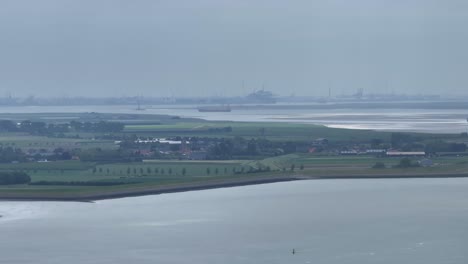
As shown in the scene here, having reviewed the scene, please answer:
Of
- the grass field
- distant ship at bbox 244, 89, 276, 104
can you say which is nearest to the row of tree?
the grass field

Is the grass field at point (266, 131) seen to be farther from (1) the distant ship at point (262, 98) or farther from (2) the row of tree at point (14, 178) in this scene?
(1) the distant ship at point (262, 98)

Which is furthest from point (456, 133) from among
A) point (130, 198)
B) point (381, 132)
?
point (130, 198)

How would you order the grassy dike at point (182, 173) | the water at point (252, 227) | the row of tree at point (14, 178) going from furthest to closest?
the row of tree at point (14, 178), the grassy dike at point (182, 173), the water at point (252, 227)

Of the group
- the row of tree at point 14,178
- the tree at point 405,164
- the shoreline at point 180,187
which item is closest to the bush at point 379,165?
the tree at point 405,164

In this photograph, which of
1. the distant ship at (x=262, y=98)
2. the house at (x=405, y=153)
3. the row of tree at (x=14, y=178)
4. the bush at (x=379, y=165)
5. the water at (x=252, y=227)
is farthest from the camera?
the distant ship at (x=262, y=98)

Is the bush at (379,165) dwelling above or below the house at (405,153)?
above

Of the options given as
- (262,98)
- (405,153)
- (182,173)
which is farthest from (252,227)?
(262,98)

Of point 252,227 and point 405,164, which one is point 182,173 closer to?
point 405,164

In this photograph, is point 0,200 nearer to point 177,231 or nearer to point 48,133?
point 177,231

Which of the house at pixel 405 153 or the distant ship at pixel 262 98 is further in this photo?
the distant ship at pixel 262 98

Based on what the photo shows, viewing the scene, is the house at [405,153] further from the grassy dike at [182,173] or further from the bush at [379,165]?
the bush at [379,165]

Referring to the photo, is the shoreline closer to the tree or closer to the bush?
the bush
